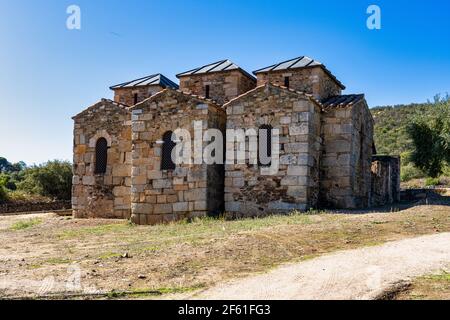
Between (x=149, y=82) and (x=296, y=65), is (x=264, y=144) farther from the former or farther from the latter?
(x=149, y=82)

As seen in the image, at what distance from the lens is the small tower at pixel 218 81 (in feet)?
59.0

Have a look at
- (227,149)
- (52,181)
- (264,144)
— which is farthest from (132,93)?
(52,181)

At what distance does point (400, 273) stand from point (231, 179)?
29.9ft

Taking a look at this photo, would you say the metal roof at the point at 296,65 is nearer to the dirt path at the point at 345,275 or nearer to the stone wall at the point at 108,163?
the stone wall at the point at 108,163

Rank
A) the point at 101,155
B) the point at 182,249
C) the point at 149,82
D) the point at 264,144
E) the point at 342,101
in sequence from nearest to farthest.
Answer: the point at 182,249 < the point at 264,144 < the point at 342,101 < the point at 101,155 < the point at 149,82

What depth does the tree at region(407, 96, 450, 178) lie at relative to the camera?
28.1 meters

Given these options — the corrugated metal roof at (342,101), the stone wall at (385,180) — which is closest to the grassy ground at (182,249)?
the corrugated metal roof at (342,101)

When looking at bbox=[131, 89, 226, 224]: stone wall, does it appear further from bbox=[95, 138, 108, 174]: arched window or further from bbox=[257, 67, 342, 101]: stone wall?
bbox=[257, 67, 342, 101]: stone wall

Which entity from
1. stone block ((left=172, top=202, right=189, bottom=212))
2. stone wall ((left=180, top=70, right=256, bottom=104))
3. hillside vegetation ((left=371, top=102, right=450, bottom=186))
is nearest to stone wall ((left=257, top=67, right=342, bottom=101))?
stone wall ((left=180, top=70, right=256, bottom=104))

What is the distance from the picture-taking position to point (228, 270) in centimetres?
701

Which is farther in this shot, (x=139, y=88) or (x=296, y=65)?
(x=139, y=88)

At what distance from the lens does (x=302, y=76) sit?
1723 centimetres

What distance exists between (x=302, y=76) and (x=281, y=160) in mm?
4233
